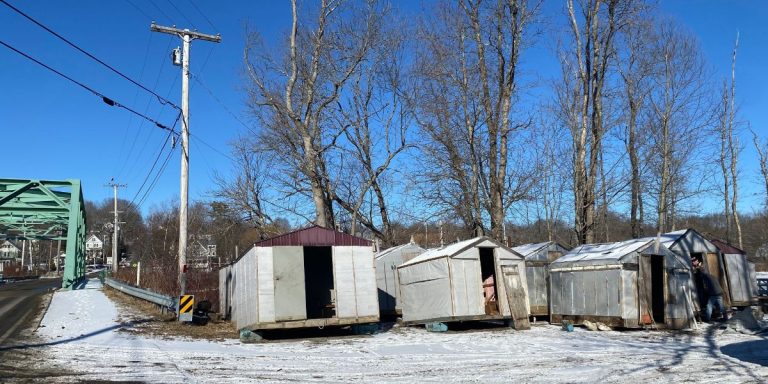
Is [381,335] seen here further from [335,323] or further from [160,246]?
[160,246]

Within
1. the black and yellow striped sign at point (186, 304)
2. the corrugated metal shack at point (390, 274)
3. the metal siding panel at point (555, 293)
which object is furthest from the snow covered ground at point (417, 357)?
the corrugated metal shack at point (390, 274)

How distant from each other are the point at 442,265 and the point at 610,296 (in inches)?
202

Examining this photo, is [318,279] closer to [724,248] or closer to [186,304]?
[186,304]

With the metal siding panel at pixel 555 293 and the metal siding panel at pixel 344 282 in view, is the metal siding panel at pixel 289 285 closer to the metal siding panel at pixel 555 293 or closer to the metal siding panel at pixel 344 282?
the metal siding panel at pixel 344 282

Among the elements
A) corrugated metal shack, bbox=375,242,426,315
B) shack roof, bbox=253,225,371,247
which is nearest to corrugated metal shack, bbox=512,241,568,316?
corrugated metal shack, bbox=375,242,426,315

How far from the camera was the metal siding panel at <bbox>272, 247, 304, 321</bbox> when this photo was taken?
14773 mm

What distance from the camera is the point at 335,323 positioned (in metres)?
15.1

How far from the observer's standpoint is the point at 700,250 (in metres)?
21.3

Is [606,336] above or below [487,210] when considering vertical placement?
below

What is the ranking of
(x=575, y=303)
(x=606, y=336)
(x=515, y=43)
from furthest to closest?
(x=515, y=43) < (x=575, y=303) < (x=606, y=336)

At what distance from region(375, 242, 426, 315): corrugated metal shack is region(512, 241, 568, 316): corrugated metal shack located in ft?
14.4

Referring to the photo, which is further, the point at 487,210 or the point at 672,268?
the point at 487,210

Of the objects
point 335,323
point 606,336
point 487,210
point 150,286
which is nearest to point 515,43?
point 487,210

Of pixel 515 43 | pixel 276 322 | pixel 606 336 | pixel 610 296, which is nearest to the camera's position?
pixel 276 322
